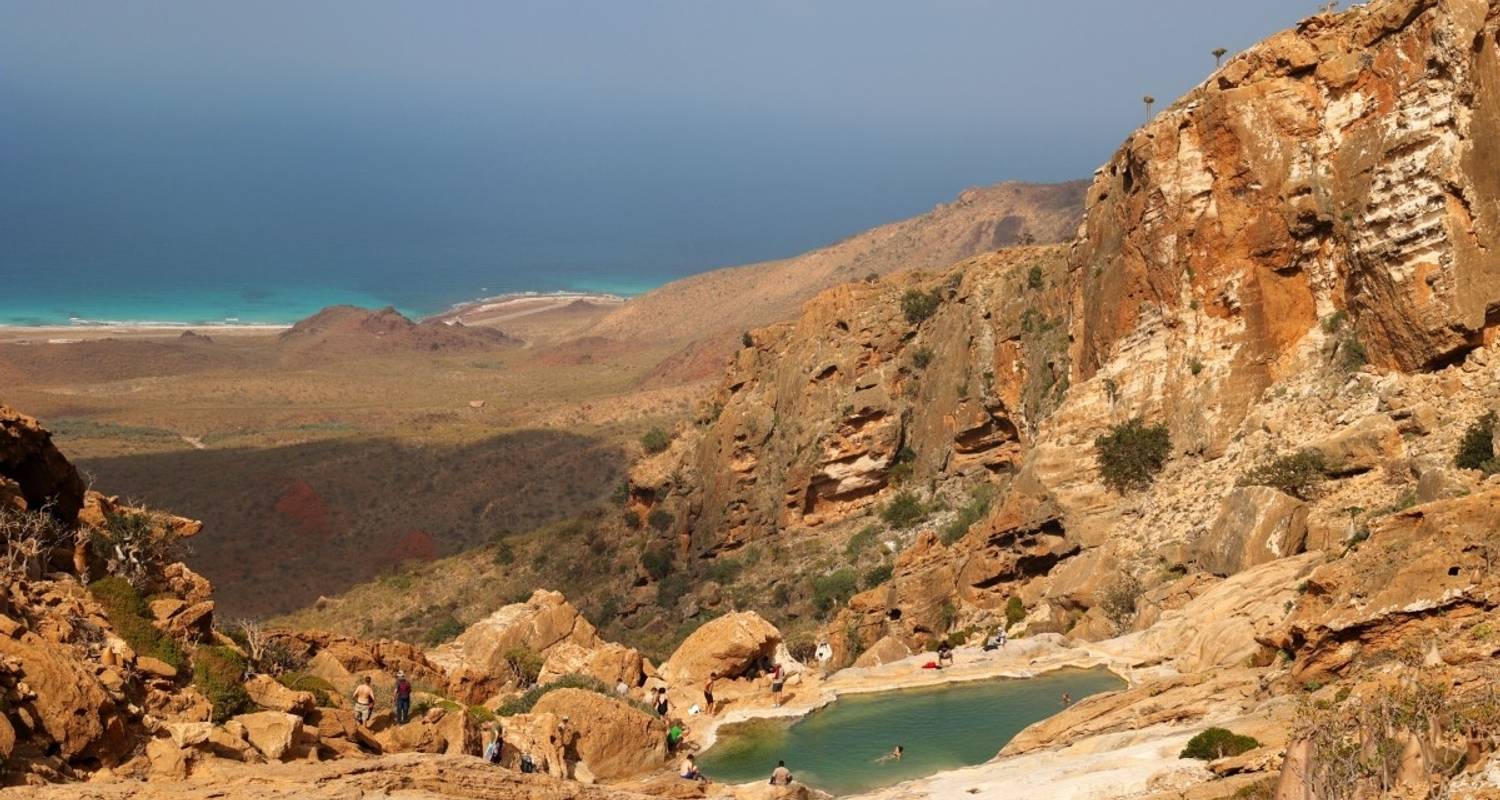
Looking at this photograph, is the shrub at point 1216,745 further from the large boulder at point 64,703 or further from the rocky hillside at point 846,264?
the rocky hillside at point 846,264

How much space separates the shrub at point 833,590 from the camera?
47.9 meters

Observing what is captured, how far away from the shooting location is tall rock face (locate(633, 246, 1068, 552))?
1928 inches

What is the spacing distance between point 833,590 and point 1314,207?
20892mm

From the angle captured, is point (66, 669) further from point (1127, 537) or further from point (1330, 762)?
point (1127, 537)

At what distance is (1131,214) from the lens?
38.1m

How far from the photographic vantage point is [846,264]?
5551 inches

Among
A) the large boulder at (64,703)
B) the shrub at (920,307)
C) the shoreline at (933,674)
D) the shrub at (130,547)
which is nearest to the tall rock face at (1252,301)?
the shoreline at (933,674)

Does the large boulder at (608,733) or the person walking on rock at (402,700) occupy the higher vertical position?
the person walking on rock at (402,700)

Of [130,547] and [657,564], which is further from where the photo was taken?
[657,564]

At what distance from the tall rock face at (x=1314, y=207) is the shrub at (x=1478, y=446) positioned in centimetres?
262

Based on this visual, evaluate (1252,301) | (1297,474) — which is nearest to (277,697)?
(1297,474)

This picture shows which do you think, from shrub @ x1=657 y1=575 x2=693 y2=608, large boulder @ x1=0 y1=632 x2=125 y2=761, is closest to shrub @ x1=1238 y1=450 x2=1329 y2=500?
large boulder @ x1=0 y1=632 x2=125 y2=761

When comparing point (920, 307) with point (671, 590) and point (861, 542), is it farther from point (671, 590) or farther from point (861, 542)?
point (671, 590)

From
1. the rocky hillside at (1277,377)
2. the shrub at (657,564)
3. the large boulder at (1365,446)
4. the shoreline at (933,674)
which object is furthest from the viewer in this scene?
the shrub at (657,564)
